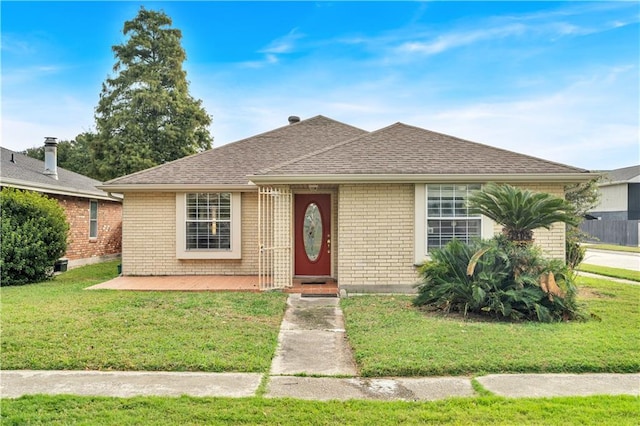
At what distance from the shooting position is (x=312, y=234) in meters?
11.5

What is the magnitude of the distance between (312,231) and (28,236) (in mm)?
7797

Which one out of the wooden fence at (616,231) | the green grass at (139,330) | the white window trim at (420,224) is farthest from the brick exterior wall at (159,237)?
the wooden fence at (616,231)

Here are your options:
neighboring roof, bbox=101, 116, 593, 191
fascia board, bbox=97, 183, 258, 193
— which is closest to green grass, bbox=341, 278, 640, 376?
neighboring roof, bbox=101, 116, 593, 191

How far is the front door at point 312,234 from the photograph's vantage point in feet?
37.5

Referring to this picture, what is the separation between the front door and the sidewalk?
20.7ft

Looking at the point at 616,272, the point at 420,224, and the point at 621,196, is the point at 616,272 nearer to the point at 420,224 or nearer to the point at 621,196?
the point at 420,224

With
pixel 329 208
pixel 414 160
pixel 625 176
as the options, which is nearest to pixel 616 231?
pixel 625 176

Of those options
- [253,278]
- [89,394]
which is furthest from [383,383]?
[253,278]

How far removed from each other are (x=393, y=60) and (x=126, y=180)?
9910mm

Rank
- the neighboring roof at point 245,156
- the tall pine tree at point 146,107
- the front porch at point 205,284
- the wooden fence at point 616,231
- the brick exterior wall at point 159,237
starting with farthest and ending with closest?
the wooden fence at point 616,231 < the tall pine tree at point 146,107 < the brick exterior wall at point 159,237 < the neighboring roof at point 245,156 < the front porch at point 205,284

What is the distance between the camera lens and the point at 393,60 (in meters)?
14.8

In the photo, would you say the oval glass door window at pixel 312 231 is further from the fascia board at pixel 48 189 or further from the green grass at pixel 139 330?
the fascia board at pixel 48 189

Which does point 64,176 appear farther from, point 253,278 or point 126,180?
point 253,278

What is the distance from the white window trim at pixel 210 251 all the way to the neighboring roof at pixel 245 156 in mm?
571
